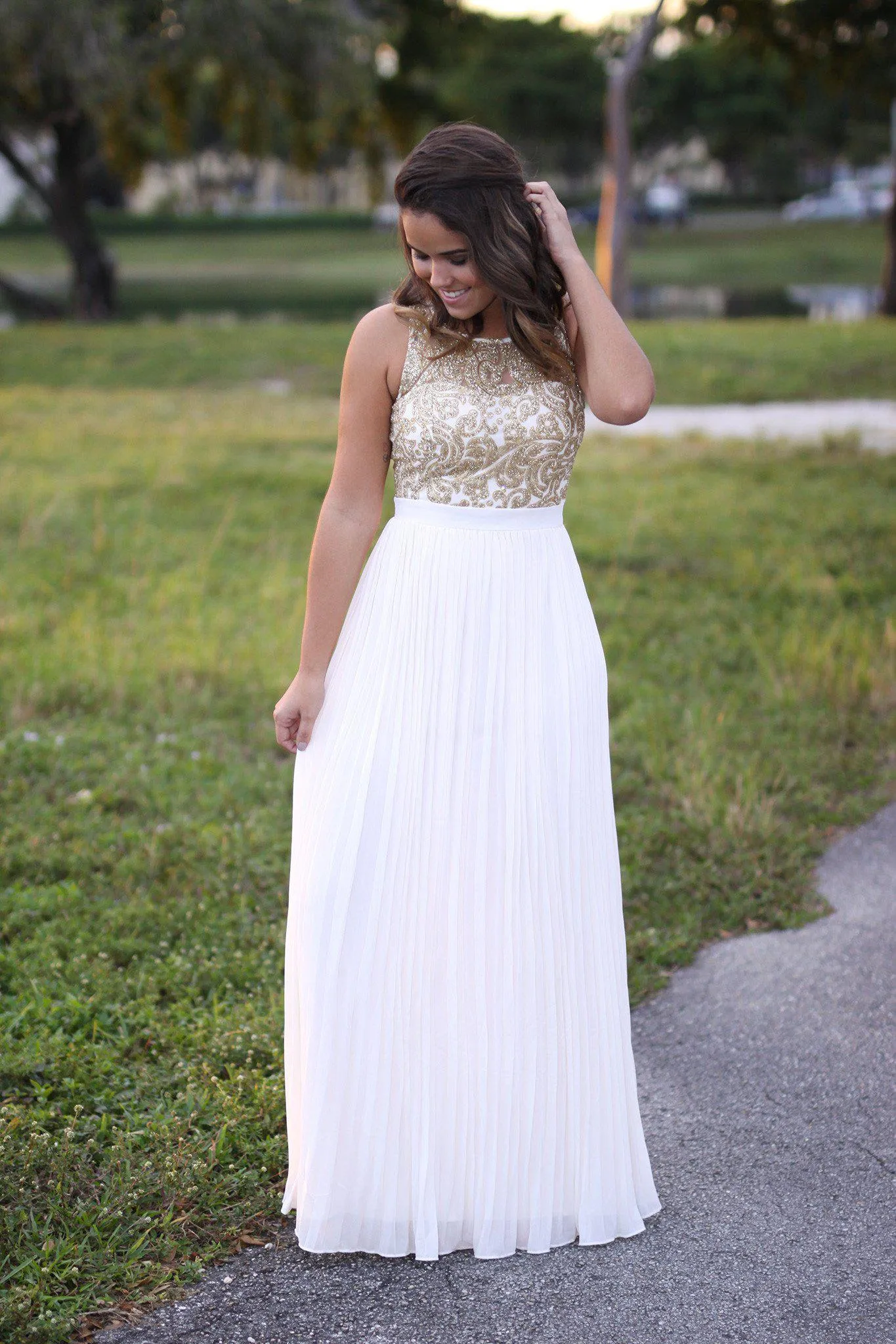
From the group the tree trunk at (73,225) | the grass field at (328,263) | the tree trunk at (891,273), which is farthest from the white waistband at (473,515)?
the tree trunk at (73,225)

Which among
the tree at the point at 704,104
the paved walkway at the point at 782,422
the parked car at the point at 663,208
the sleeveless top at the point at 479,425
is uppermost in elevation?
the tree at the point at 704,104

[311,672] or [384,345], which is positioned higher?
[384,345]

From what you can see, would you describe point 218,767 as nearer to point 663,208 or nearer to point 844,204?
point 663,208

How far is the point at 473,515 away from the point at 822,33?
930 inches

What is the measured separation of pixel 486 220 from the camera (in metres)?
2.57

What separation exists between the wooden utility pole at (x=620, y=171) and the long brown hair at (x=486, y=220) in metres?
19.9

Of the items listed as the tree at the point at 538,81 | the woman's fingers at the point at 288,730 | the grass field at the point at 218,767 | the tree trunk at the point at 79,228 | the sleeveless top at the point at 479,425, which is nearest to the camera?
the sleeveless top at the point at 479,425

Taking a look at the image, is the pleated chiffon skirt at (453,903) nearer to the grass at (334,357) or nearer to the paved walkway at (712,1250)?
the paved walkway at (712,1250)

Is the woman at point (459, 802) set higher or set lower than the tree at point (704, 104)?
lower

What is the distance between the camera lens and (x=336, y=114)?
2006 cm

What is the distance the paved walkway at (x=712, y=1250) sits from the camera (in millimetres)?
2641

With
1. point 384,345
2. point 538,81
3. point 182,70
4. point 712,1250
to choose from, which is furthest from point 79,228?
point 538,81

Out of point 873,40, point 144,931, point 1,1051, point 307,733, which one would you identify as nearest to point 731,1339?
point 307,733

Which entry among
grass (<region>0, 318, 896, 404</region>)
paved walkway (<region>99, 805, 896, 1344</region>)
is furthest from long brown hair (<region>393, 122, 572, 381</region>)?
grass (<region>0, 318, 896, 404</region>)
